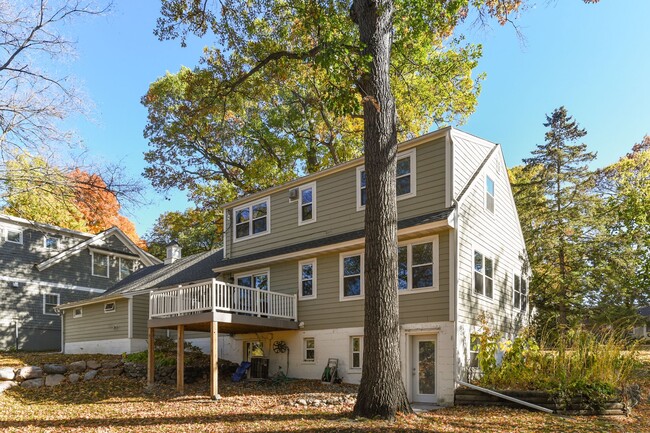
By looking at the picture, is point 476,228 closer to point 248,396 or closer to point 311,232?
point 311,232

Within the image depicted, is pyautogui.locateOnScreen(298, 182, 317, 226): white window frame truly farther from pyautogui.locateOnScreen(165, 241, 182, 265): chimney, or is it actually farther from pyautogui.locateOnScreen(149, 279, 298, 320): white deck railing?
pyautogui.locateOnScreen(165, 241, 182, 265): chimney

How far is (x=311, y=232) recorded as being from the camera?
53.8 feet

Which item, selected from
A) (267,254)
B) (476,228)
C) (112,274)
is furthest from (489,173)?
(112,274)

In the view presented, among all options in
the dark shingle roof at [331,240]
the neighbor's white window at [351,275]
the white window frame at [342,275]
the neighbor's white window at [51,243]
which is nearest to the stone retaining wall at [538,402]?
the white window frame at [342,275]

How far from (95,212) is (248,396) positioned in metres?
6.06

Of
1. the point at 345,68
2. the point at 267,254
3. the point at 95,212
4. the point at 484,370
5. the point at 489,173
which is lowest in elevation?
the point at 484,370

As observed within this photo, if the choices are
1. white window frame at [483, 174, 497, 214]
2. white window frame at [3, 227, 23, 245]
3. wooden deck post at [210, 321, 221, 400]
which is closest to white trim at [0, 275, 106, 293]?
white window frame at [3, 227, 23, 245]

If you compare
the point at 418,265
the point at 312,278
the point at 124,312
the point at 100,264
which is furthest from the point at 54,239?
the point at 418,265

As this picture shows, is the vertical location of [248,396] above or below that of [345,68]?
below

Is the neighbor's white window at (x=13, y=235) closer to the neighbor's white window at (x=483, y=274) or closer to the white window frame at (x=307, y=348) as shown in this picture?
the white window frame at (x=307, y=348)

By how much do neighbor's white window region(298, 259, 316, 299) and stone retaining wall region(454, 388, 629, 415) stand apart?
18.2 feet

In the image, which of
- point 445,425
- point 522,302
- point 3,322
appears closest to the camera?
point 445,425

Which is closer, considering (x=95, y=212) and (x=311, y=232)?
(x=95, y=212)

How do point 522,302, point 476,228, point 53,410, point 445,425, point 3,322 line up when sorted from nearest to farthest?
point 445,425 → point 53,410 → point 476,228 → point 522,302 → point 3,322
